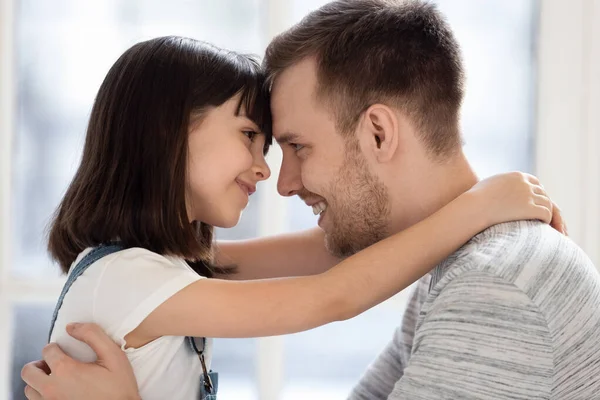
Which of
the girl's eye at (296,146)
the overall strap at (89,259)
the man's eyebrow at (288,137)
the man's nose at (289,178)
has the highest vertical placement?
the man's eyebrow at (288,137)

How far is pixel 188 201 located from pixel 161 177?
0.11 meters

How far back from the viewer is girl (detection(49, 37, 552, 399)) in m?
Answer: 1.40

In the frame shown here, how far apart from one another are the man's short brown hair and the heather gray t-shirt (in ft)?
1.27

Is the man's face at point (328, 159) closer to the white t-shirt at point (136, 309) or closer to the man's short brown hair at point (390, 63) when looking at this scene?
the man's short brown hair at point (390, 63)

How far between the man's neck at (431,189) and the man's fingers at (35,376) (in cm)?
77

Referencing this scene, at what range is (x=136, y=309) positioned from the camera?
1.38m

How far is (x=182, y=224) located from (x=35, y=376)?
15.1 inches

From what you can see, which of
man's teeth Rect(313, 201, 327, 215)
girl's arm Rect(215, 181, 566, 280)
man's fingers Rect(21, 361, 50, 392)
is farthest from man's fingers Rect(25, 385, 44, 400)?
man's teeth Rect(313, 201, 327, 215)

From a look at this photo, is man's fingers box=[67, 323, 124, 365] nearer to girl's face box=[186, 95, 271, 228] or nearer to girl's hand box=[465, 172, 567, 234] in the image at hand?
Answer: girl's face box=[186, 95, 271, 228]

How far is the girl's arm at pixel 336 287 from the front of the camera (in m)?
1.39

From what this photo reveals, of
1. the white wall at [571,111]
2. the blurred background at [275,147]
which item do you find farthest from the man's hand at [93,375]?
the white wall at [571,111]

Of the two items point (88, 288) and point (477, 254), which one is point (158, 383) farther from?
point (477, 254)

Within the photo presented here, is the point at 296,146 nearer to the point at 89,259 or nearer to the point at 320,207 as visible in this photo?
the point at 320,207

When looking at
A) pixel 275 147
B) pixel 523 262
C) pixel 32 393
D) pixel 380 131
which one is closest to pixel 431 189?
pixel 380 131
